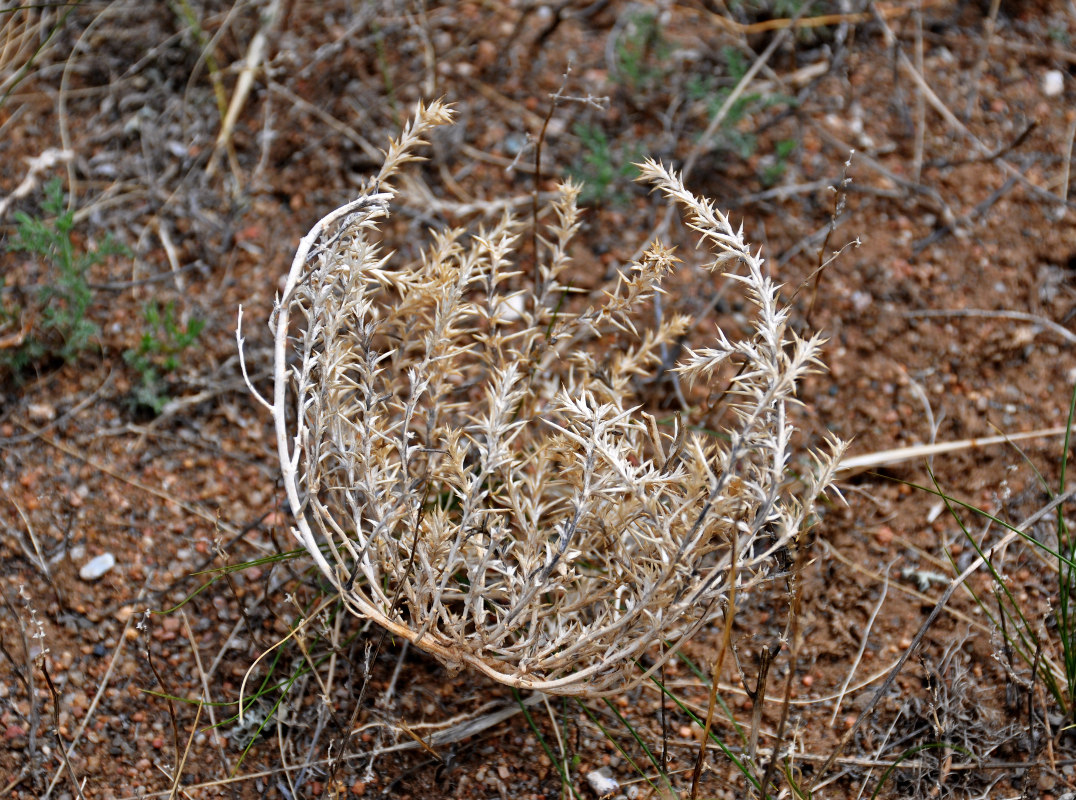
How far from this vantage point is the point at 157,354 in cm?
265

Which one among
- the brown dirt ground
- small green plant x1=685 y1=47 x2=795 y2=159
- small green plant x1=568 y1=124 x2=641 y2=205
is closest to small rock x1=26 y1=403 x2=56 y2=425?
the brown dirt ground

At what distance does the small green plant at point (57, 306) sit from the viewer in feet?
8.23

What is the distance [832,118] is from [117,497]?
2.43m

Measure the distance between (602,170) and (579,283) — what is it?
0.35 metres

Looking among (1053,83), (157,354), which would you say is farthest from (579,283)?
(1053,83)

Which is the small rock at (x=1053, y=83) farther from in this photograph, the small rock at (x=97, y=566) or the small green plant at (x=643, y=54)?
the small rock at (x=97, y=566)

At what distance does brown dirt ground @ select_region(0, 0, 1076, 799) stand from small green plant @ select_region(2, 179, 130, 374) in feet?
0.17

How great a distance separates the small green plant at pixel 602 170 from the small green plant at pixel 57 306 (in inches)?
53.3

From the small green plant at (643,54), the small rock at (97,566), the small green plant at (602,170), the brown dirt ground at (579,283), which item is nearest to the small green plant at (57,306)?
the brown dirt ground at (579,283)

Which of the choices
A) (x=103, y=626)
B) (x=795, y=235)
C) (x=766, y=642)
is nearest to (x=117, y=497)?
(x=103, y=626)

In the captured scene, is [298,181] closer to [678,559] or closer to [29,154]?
[29,154]

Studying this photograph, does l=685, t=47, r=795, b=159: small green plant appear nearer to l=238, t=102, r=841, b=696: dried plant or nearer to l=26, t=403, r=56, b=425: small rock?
l=238, t=102, r=841, b=696: dried plant

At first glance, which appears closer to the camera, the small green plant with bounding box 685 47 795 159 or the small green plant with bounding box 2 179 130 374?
the small green plant with bounding box 2 179 130 374

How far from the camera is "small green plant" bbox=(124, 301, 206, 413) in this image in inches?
99.3
